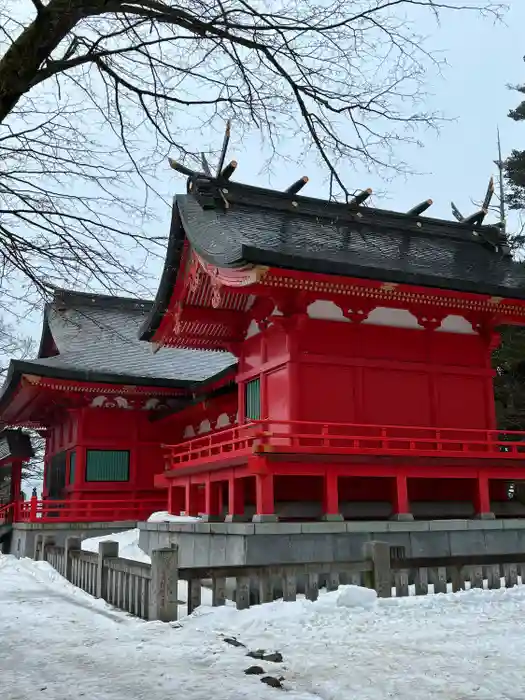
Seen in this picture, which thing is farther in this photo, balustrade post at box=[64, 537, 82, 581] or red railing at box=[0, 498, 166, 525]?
red railing at box=[0, 498, 166, 525]

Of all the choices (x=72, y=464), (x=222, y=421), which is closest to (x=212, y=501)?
(x=222, y=421)

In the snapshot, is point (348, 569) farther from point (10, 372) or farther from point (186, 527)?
point (10, 372)

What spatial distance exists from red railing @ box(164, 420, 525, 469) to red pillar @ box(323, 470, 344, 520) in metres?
0.55

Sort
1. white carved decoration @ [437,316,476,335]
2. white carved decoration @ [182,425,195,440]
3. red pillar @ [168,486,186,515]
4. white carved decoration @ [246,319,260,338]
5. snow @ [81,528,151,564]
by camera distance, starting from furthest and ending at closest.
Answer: white carved decoration @ [182,425,195,440]
red pillar @ [168,486,186,515]
snow @ [81,528,151,564]
white carved decoration @ [246,319,260,338]
white carved decoration @ [437,316,476,335]

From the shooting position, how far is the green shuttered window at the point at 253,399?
1506 centimetres

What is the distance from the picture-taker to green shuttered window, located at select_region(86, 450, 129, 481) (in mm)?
21359

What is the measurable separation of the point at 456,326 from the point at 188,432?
1051 centimetres

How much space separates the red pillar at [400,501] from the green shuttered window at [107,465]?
1162 centimetres

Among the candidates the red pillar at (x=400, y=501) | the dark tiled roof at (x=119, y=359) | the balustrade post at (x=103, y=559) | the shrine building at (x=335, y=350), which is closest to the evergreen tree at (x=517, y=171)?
the shrine building at (x=335, y=350)

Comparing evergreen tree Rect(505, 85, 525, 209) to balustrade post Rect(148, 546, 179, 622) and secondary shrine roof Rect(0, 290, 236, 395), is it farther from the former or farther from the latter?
balustrade post Rect(148, 546, 179, 622)

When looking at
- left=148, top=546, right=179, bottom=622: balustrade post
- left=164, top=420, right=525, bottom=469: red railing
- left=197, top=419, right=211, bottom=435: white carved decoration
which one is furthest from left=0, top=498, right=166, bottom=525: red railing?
left=148, top=546, right=179, bottom=622: balustrade post

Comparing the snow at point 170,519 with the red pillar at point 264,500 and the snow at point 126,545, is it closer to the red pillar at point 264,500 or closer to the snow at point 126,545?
the snow at point 126,545

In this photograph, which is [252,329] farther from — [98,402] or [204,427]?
[98,402]

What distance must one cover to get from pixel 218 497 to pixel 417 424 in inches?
187
